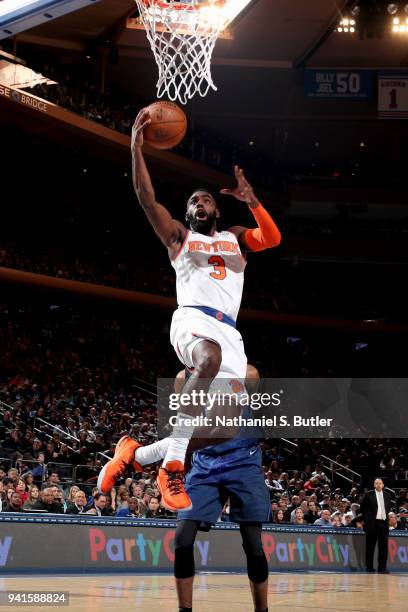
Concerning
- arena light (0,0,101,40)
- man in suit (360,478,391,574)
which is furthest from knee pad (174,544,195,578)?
man in suit (360,478,391,574)

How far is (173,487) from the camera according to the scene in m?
4.82

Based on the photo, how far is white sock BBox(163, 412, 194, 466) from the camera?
4.87 meters

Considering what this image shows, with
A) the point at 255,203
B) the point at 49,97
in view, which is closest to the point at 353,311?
the point at 49,97

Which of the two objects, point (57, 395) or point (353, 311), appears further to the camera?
point (353, 311)

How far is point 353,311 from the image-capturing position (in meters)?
33.2

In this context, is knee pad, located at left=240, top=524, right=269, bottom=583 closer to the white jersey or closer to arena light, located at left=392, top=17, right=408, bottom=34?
the white jersey

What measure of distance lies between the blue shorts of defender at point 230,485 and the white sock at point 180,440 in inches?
19.1

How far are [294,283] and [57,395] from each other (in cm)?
1456

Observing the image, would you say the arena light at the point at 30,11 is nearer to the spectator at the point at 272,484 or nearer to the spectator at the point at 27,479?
the spectator at the point at 27,479

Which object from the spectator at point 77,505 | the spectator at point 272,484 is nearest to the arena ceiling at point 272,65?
the spectator at point 272,484

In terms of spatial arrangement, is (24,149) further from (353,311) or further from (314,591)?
(314,591)

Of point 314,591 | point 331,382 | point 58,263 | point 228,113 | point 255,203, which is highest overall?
point 228,113

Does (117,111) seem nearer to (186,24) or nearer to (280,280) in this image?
(280,280)

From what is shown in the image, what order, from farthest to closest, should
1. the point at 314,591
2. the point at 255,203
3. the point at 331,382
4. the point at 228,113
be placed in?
1. the point at 228,113
2. the point at 331,382
3. the point at 314,591
4. the point at 255,203
